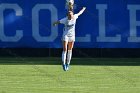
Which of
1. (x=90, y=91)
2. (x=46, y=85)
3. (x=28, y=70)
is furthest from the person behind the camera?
(x=28, y=70)

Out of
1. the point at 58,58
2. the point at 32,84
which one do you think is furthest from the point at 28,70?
the point at 58,58

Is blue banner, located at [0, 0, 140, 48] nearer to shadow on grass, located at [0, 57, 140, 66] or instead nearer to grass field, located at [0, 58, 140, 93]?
shadow on grass, located at [0, 57, 140, 66]

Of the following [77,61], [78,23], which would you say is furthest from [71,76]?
[78,23]

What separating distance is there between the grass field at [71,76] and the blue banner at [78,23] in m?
1.08

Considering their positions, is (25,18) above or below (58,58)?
above

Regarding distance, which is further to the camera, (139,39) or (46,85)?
(139,39)

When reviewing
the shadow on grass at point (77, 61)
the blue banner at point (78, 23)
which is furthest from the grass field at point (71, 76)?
the blue banner at point (78, 23)

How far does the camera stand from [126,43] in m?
24.7

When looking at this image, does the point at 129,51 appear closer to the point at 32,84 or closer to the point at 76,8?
the point at 76,8

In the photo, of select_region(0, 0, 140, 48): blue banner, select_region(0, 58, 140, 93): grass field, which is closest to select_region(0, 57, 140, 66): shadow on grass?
select_region(0, 58, 140, 93): grass field

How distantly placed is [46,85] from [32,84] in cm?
37

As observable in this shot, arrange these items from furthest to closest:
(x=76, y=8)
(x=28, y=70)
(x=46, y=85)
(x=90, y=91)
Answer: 1. (x=76, y=8)
2. (x=28, y=70)
3. (x=46, y=85)
4. (x=90, y=91)

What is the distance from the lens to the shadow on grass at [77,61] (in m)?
22.1

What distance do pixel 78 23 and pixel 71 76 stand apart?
24.3 ft
